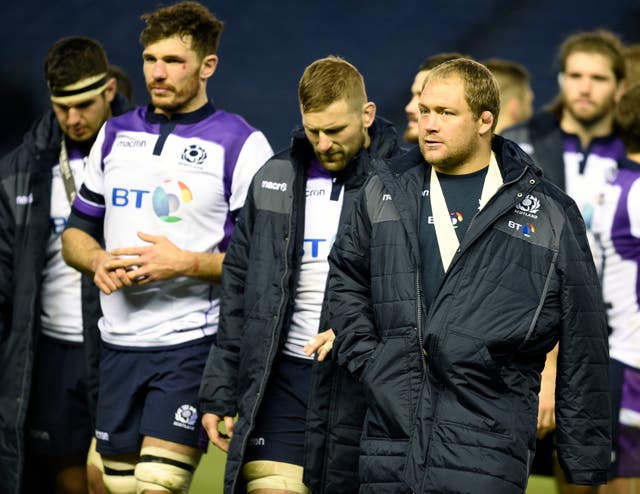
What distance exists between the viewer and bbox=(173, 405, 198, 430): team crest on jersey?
4949 mm

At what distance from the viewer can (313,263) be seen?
4.79 metres

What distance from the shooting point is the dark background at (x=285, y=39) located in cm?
1034

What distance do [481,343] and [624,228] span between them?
6.18 ft

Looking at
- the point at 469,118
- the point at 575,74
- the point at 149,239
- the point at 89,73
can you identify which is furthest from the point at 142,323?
the point at 575,74

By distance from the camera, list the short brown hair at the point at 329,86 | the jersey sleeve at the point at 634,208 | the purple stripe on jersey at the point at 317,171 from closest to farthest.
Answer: the short brown hair at the point at 329,86 < the purple stripe on jersey at the point at 317,171 < the jersey sleeve at the point at 634,208

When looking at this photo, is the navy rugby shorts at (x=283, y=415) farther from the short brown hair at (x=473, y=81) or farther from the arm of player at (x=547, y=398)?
the short brown hair at (x=473, y=81)

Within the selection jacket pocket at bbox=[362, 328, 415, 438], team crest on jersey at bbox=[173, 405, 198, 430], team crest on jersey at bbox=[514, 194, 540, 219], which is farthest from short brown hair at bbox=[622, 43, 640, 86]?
Answer: jacket pocket at bbox=[362, 328, 415, 438]

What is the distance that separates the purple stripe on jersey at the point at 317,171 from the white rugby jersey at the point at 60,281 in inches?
50.7

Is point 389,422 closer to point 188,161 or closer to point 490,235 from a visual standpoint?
point 490,235

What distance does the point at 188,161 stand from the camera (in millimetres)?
5078

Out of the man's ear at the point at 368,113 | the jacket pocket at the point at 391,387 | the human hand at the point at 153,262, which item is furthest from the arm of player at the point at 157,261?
the jacket pocket at the point at 391,387

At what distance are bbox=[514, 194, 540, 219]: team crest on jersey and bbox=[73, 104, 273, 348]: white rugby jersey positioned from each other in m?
1.40

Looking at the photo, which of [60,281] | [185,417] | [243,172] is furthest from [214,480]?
[243,172]

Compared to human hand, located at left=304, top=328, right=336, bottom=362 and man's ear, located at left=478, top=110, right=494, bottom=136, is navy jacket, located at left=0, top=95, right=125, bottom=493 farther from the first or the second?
man's ear, located at left=478, top=110, right=494, bottom=136
